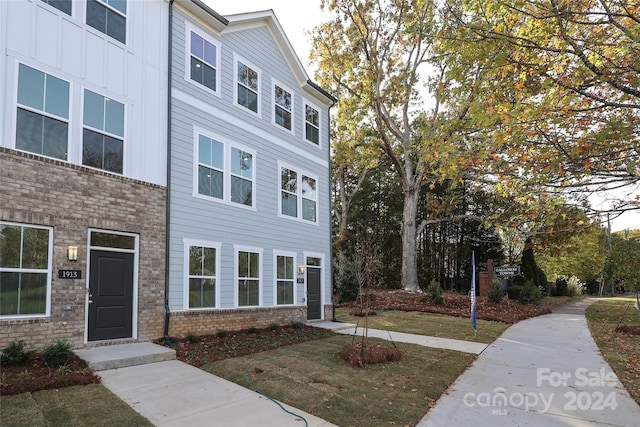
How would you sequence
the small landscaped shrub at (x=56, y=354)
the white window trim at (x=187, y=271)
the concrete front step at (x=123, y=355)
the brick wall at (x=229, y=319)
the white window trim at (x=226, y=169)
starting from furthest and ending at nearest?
the white window trim at (x=226, y=169)
the white window trim at (x=187, y=271)
the brick wall at (x=229, y=319)
the concrete front step at (x=123, y=355)
the small landscaped shrub at (x=56, y=354)

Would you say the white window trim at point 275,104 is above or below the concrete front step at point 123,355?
above

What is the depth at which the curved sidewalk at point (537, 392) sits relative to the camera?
5148 millimetres

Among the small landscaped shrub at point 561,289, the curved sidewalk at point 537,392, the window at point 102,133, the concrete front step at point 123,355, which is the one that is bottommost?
the small landscaped shrub at point 561,289

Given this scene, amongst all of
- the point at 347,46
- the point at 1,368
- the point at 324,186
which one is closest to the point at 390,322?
the point at 324,186

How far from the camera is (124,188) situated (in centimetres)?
843

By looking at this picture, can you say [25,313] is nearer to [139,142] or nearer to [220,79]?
[139,142]

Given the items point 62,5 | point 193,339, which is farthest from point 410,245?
point 62,5

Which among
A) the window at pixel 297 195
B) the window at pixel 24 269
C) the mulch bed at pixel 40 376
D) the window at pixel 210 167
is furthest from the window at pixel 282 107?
the mulch bed at pixel 40 376

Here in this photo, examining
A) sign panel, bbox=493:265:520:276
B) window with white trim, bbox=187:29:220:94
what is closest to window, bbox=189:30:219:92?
window with white trim, bbox=187:29:220:94

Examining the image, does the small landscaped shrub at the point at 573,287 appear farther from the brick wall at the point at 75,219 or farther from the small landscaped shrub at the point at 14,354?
the small landscaped shrub at the point at 14,354

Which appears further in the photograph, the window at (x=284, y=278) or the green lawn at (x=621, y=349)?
the window at (x=284, y=278)

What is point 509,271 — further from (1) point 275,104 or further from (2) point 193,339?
(2) point 193,339

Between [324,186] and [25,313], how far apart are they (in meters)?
9.82

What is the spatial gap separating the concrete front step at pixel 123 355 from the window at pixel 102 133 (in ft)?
11.3
